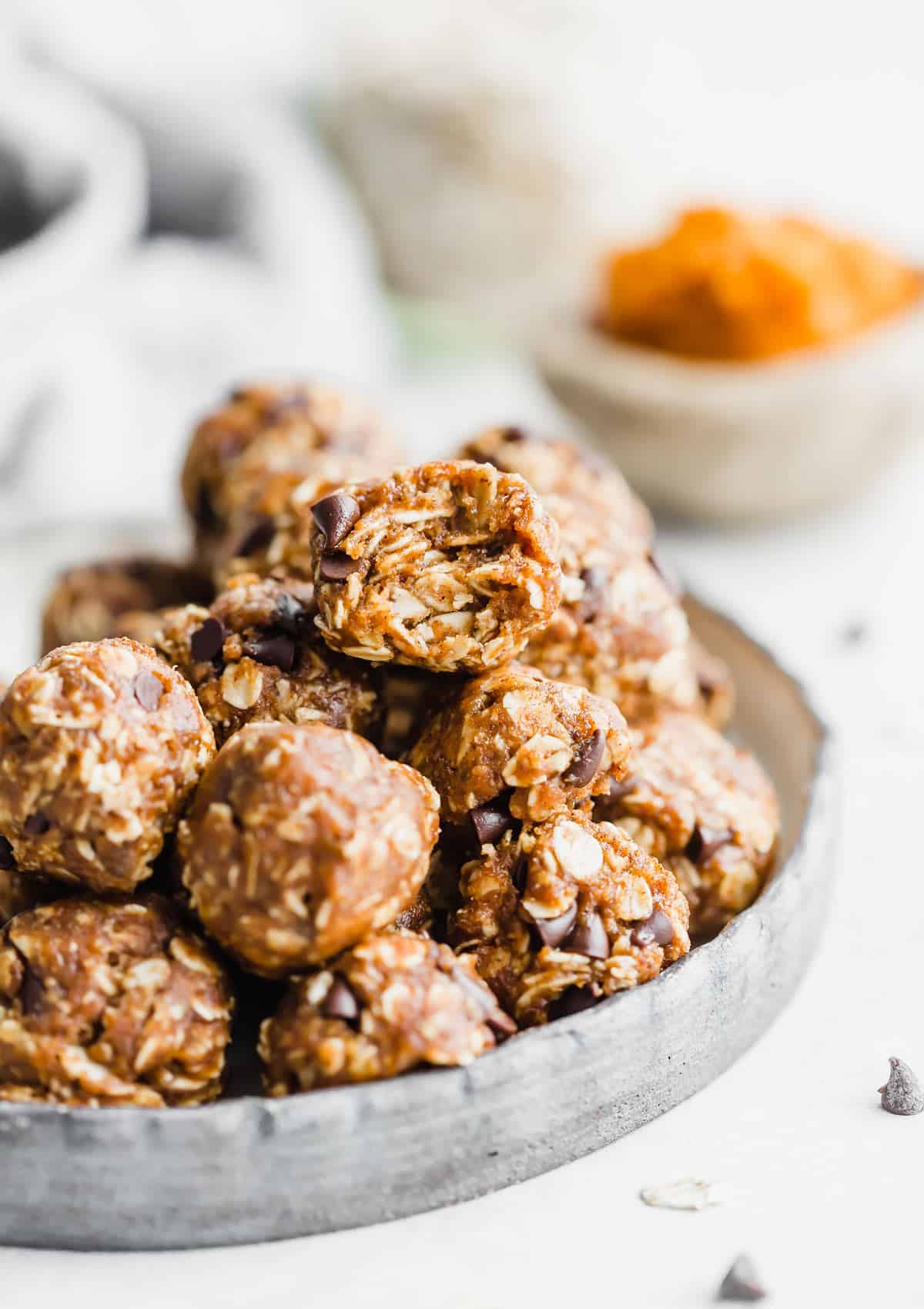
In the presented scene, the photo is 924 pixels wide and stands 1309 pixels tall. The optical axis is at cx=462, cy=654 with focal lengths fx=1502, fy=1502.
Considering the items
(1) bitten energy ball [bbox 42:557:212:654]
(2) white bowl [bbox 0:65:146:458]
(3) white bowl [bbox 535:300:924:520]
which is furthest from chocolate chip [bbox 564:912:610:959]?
(3) white bowl [bbox 535:300:924:520]

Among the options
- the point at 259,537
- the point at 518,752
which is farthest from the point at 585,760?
the point at 259,537

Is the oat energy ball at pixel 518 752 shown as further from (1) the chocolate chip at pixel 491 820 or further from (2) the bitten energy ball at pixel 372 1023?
(2) the bitten energy ball at pixel 372 1023

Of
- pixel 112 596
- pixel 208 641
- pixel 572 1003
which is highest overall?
pixel 208 641

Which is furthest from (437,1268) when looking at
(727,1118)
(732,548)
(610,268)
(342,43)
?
(342,43)

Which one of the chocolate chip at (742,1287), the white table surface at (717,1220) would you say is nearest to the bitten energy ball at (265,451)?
the white table surface at (717,1220)

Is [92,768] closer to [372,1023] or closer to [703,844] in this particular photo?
[372,1023]

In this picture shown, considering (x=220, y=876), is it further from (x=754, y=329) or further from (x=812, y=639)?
(x=754, y=329)

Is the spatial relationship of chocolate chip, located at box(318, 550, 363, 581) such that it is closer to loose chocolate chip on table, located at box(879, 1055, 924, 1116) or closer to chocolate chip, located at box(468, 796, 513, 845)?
chocolate chip, located at box(468, 796, 513, 845)
